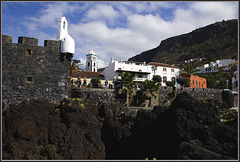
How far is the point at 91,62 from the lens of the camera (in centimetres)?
7694

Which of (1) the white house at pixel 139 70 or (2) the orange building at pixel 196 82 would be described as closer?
(2) the orange building at pixel 196 82

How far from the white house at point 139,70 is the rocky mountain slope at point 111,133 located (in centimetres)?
2343

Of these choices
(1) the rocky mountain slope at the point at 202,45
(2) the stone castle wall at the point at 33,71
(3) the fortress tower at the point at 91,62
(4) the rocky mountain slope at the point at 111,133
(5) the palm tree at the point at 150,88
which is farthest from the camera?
(1) the rocky mountain slope at the point at 202,45

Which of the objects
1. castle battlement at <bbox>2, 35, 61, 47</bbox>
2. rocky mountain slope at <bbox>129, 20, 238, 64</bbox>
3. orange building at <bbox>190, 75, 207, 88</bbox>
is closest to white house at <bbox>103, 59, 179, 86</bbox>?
orange building at <bbox>190, 75, 207, 88</bbox>

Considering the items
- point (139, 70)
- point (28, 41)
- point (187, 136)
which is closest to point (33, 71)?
point (28, 41)

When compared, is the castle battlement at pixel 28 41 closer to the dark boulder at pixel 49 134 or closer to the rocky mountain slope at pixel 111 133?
A: the rocky mountain slope at pixel 111 133

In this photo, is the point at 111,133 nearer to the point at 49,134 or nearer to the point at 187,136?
the point at 49,134

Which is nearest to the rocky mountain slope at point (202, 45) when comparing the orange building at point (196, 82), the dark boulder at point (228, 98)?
the orange building at point (196, 82)

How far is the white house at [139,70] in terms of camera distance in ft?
129

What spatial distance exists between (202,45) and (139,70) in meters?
102

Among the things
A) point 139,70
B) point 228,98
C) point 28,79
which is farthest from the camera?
point 139,70

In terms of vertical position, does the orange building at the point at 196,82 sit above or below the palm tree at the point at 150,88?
above

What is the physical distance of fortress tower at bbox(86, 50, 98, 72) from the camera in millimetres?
76806

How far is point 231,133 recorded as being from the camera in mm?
9422
